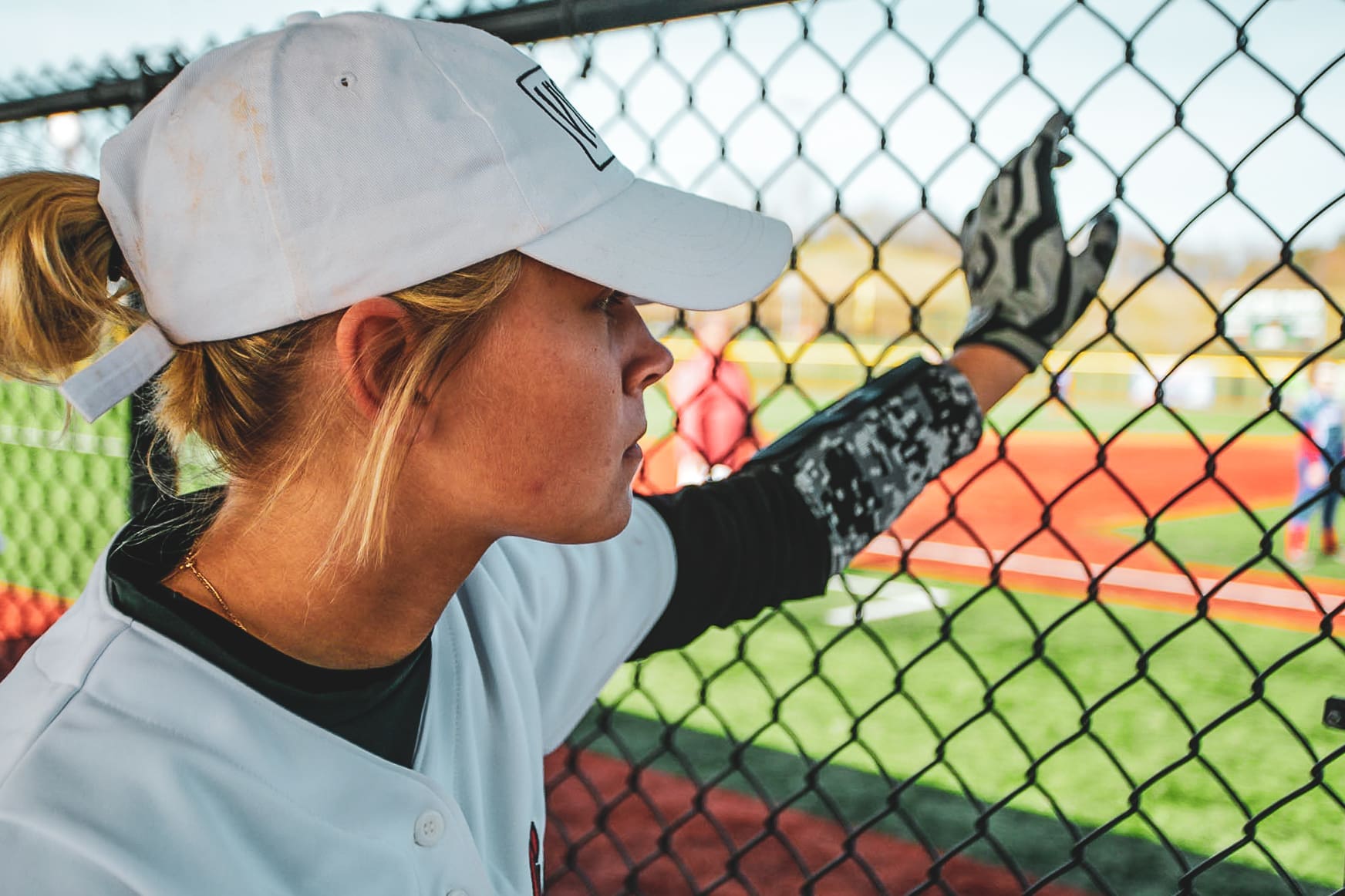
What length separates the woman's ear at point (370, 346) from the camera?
3.51 ft

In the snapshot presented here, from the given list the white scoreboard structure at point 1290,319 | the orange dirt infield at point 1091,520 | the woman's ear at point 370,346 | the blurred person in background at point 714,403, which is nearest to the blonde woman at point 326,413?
the woman's ear at point 370,346

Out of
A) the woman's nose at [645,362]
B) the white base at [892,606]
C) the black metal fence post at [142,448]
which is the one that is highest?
the woman's nose at [645,362]

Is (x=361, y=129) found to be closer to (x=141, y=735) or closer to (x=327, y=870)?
(x=141, y=735)

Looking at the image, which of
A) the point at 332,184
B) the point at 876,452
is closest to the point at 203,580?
the point at 332,184

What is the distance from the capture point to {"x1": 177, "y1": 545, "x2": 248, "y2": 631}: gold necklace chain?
1.14 metres

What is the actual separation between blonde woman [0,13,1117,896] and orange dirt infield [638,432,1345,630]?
34.4 inches

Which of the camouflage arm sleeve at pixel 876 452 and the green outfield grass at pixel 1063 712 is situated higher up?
the camouflage arm sleeve at pixel 876 452

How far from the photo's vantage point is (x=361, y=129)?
40.8 inches

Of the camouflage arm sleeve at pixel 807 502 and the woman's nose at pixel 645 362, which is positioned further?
the camouflage arm sleeve at pixel 807 502

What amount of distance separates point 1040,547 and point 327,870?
887 cm

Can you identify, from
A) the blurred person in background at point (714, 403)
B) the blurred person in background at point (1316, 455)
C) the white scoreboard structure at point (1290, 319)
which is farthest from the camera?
the white scoreboard structure at point (1290, 319)

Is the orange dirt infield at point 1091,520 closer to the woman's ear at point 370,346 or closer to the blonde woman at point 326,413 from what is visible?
the blonde woman at point 326,413

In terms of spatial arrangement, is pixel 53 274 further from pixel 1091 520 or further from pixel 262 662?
pixel 1091 520

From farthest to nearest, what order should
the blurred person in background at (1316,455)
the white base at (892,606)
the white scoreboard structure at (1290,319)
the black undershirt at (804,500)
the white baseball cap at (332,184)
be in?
the white scoreboard structure at (1290,319)
the blurred person in background at (1316,455)
the white base at (892,606)
the black undershirt at (804,500)
the white baseball cap at (332,184)
